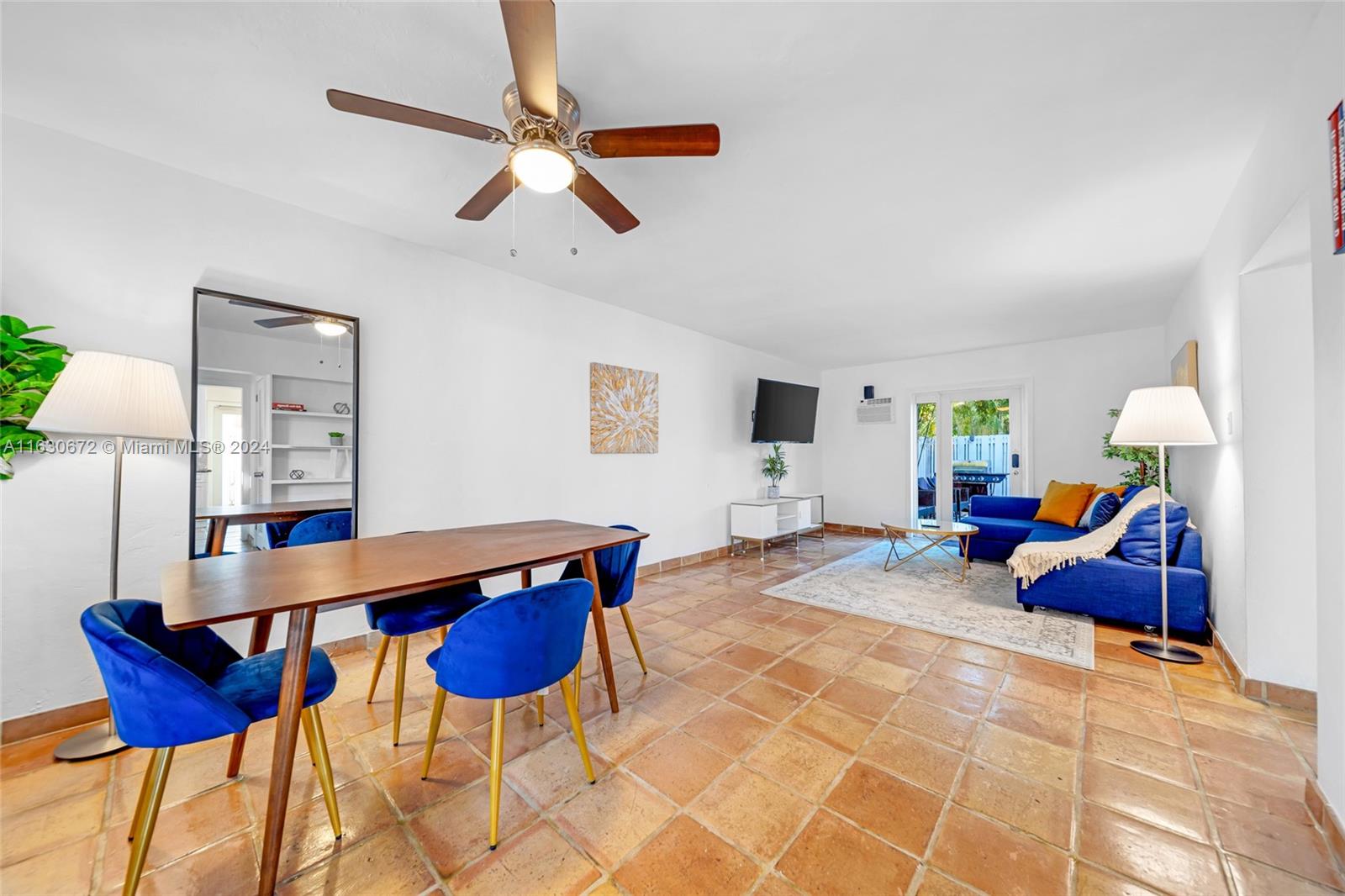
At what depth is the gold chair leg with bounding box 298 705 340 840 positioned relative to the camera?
59.2 inches

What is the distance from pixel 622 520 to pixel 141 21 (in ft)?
12.4

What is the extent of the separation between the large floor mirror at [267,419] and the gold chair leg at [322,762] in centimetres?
142

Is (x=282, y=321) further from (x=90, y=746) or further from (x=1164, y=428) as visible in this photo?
(x=1164, y=428)

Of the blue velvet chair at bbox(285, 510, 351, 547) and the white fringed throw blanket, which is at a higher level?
the blue velvet chair at bbox(285, 510, 351, 547)

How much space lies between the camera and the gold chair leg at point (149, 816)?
Result: 1.25 metres

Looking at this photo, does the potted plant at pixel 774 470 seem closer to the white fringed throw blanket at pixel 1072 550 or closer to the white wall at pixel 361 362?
the white wall at pixel 361 362

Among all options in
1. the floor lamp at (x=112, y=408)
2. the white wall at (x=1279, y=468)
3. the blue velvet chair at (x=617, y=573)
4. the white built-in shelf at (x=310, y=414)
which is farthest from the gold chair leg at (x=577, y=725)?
the white wall at (x=1279, y=468)

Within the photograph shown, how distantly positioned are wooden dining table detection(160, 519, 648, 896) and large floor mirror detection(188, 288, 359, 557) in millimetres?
823

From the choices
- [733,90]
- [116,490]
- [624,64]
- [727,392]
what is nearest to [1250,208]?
[733,90]

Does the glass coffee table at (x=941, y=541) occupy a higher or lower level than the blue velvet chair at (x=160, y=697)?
lower

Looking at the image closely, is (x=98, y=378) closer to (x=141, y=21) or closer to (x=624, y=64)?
(x=141, y=21)

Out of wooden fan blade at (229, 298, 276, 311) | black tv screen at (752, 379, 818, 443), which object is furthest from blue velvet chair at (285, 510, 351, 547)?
black tv screen at (752, 379, 818, 443)

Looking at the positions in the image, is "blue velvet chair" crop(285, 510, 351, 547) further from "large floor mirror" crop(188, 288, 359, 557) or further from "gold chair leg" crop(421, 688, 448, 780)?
"gold chair leg" crop(421, 688, 448, 780)

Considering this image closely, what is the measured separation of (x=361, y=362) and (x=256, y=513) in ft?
3.29
